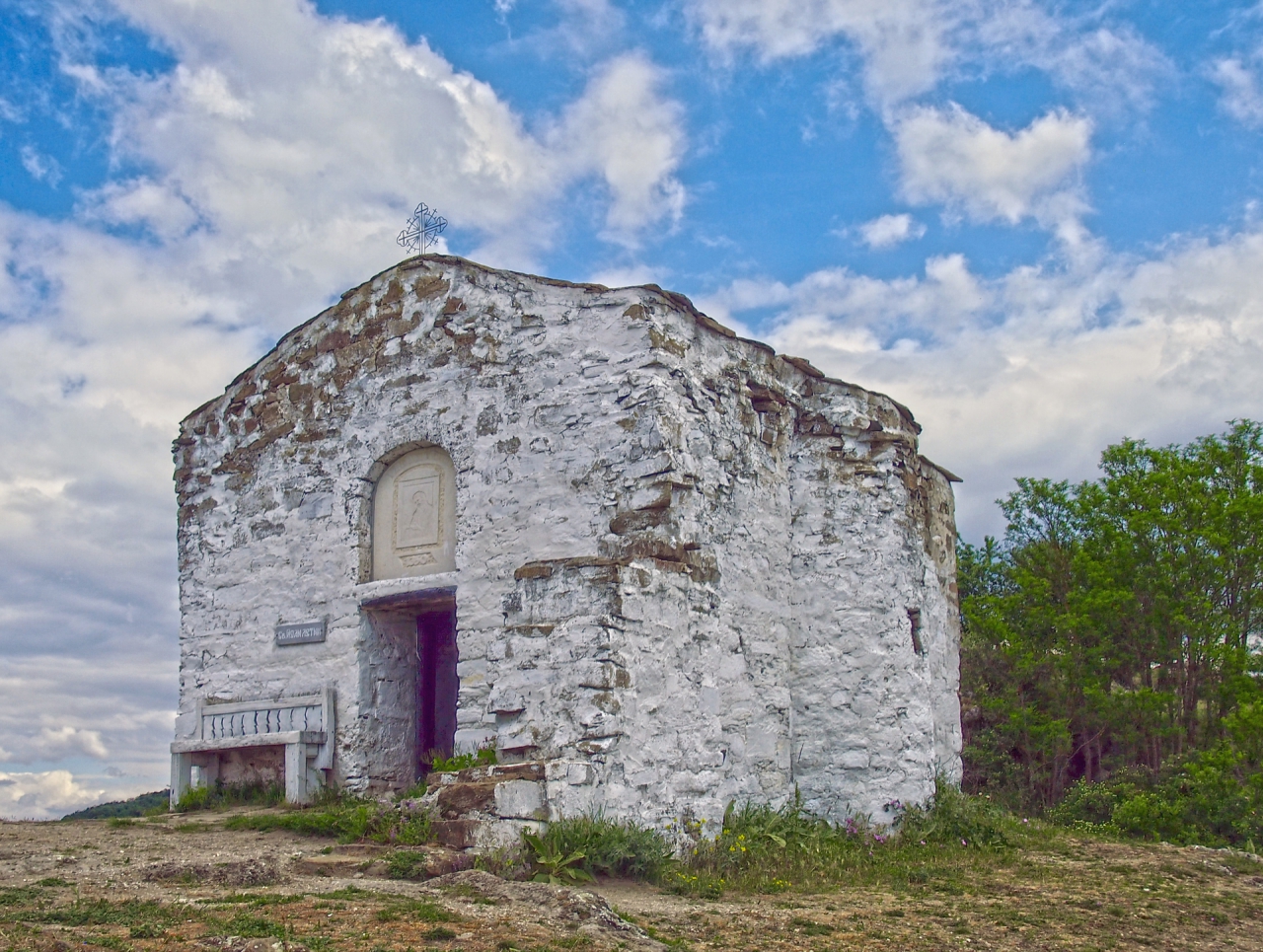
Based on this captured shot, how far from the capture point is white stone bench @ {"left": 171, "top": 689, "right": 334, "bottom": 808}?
10.6 m

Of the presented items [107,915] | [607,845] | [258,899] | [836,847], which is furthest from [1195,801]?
[107,915]

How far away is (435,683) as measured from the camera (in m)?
12.3

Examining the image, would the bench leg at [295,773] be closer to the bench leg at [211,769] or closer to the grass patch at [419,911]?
the bench leg at [211,769]

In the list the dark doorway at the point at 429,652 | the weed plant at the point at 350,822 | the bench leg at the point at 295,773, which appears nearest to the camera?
the weed plant at the point at 350,822

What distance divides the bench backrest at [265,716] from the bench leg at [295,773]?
0.87 ft

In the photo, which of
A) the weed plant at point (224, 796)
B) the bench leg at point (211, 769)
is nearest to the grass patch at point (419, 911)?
the weed plant at point (224, 796)

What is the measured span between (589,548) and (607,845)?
2561mm

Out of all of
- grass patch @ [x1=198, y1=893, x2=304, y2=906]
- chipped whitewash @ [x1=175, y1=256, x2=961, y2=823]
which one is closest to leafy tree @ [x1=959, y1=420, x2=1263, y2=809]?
chipped whitewash @ [x1=175, y1=256, x2=961, y2=823]

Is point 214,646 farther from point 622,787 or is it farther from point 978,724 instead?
point 978,724

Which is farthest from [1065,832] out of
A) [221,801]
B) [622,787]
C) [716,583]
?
[221,801]

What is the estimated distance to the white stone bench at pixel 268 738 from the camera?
10.6m

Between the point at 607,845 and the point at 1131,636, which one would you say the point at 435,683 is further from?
the point at 1131,636

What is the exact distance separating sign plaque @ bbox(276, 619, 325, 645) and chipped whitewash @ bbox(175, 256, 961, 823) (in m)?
0.09

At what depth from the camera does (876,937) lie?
7273mm
